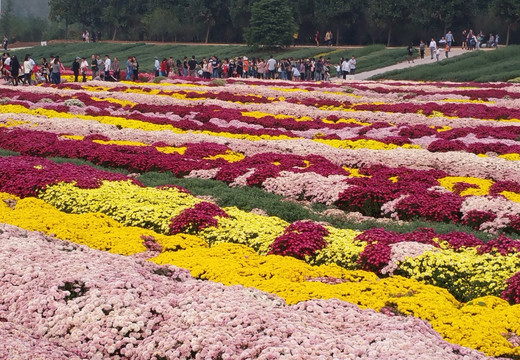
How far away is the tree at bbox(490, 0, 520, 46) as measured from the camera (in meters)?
58.0

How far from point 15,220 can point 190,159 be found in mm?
5961

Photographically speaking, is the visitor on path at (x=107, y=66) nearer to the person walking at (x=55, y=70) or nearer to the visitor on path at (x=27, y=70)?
the person walking at (x=55, y=70)

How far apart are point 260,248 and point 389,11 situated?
193 ft

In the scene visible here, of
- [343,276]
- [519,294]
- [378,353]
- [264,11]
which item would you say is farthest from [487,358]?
[264,11]

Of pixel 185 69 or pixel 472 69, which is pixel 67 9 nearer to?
pixel 185 69

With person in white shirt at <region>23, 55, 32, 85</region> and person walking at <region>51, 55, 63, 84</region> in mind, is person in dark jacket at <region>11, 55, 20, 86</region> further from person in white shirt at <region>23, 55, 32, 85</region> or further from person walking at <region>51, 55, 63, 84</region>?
person walking at <region>51, 55, 63, 84</region>

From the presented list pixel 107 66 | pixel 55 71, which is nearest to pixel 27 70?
pixel 55 71

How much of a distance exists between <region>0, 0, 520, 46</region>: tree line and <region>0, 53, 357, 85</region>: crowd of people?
14.9 meters

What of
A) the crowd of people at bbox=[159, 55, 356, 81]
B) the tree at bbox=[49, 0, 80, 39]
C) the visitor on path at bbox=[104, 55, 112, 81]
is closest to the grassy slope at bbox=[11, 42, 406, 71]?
the crowd of people at bbox=[159, 55, 356, 81]

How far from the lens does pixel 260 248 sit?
10.3m

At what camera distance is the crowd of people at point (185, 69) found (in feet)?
133

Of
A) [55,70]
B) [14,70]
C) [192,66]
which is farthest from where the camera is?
[192,66]

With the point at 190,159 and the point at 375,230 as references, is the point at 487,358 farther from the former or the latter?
the point at 190,159

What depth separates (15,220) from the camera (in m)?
11.3
